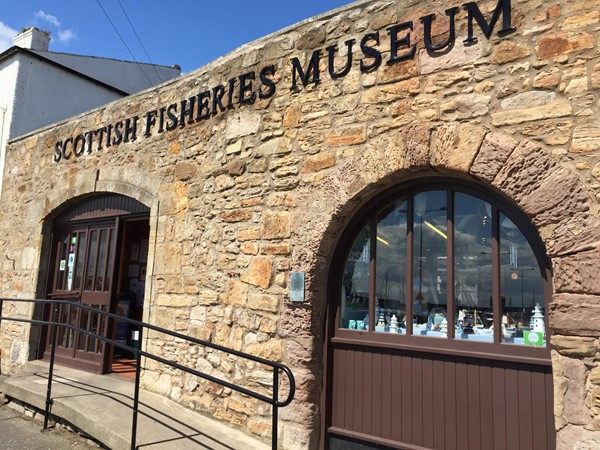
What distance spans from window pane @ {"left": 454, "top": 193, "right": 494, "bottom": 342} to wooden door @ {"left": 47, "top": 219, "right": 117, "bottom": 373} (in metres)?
4.46

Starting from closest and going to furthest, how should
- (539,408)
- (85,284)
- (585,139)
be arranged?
(585,139) → (539,408) → (85,284)

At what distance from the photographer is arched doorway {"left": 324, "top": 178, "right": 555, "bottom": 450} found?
3.07 metres

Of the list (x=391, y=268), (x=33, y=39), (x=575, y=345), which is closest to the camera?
(x=575, y=345)

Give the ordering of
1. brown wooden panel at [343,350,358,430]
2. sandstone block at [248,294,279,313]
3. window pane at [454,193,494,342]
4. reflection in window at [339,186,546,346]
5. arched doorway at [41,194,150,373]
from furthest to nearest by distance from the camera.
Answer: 1. arched doorway at [41,194,150,373]
2. sandstone block at [248,294,279,313]
3. brown wooden panel at [343,350,358,430]
4. window pane at [454,193,494,342]
5. reflection in window at [339,186,546,346]

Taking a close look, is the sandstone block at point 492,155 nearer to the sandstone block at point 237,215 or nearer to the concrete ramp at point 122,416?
the sandstone block at point 237,215

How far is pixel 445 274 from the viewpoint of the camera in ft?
11.5

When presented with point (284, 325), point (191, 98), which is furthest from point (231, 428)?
point (191, 98)

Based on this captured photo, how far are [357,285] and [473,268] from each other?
964 mm

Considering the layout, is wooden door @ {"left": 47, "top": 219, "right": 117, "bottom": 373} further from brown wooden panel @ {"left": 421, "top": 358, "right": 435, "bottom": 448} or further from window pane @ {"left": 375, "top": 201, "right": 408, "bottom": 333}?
brown wooden panel @ {"left": 421, "top": 358, "right": 435, "bottom": 448}

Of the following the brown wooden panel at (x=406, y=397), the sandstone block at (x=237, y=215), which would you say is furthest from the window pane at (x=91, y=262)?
the brown wooden panel at (x=406, y=397)

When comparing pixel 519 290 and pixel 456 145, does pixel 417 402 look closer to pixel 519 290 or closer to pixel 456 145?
pixel 519 290

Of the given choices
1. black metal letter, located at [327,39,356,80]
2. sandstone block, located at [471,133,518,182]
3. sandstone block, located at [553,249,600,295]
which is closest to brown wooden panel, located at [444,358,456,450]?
sandstone block, located at [553,249,600,295]

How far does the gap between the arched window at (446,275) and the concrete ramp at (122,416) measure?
1.35m

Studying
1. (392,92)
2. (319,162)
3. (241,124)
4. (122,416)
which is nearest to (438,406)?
(319,162)
